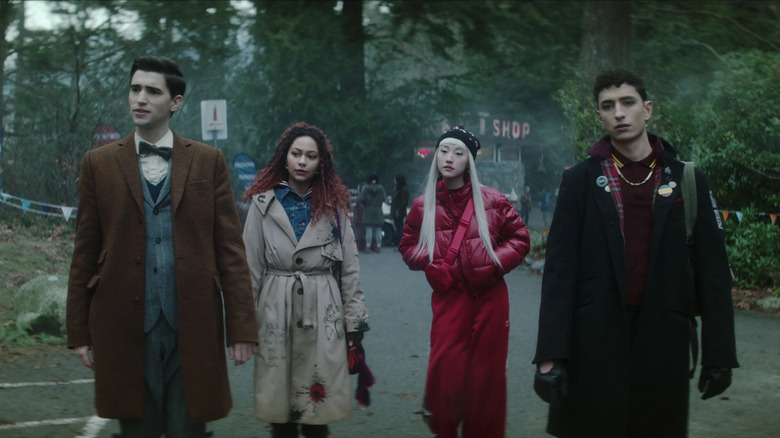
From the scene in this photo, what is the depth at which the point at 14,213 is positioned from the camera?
1628cm

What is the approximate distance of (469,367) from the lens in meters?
4.79

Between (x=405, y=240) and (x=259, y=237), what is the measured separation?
952 mm

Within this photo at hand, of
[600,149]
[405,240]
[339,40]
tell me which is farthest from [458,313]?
[339,40]

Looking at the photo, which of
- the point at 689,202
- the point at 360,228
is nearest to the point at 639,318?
the point at 689,202

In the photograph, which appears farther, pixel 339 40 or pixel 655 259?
pixel 339 40

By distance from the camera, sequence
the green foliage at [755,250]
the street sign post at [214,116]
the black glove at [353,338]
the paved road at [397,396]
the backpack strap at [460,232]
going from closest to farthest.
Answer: the black glove at [353,338] → the backpack strap at [460,232] → the paved road at [397,396] → the green foliage at [755,250] → the street sign post at [214,116]

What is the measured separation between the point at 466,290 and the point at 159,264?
185 centimetres

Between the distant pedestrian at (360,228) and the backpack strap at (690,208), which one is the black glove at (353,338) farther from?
the distant pedestrian at (360,228)

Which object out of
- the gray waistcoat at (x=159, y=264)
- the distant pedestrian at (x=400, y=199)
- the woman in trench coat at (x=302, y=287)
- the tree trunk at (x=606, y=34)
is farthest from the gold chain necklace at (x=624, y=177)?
the distant pedestrian at (x=400, y=199)

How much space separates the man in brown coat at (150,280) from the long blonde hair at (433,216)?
1.51 metres

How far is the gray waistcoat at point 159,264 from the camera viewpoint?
3.59 m

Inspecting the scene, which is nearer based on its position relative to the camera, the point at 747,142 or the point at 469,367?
the point at 469,367

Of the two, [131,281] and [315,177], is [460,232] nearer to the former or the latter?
[315,177]

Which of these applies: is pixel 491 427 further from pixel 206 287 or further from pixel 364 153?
pixel 364 153
